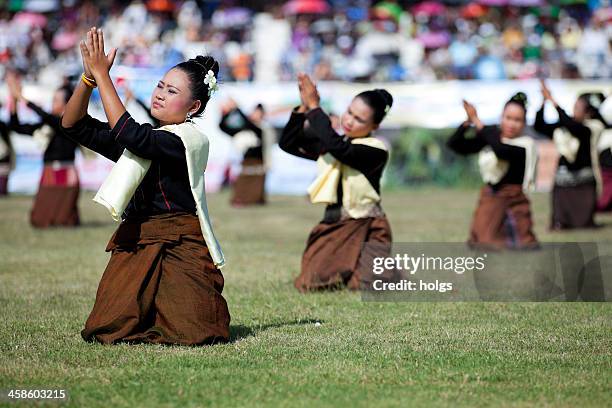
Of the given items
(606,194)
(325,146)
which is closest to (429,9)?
(606,194)

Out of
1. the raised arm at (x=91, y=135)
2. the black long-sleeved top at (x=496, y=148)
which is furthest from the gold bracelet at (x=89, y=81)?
the black long-sleeved top at (x=496, y=148)

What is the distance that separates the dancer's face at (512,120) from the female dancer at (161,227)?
211 inches

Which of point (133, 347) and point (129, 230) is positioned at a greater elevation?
point (129, 230)

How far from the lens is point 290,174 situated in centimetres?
2047

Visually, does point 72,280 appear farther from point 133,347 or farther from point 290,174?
point 290,174

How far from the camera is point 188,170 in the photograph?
18.7 feet

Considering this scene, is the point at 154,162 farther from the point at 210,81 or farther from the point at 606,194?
the point at 606,194

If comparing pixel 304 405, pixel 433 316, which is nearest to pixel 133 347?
pixel 304 405

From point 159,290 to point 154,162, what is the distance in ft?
2.34

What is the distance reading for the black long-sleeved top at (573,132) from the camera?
1160 cm

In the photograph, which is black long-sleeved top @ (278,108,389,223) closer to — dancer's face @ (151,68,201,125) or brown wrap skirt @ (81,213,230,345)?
dancer's face @ (151,68,201,125)

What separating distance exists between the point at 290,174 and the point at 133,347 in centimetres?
1495

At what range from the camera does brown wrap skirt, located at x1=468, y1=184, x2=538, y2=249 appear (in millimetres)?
10867

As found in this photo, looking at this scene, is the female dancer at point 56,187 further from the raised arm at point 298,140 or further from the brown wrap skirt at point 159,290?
the brown wrap skirt at point 159,290
